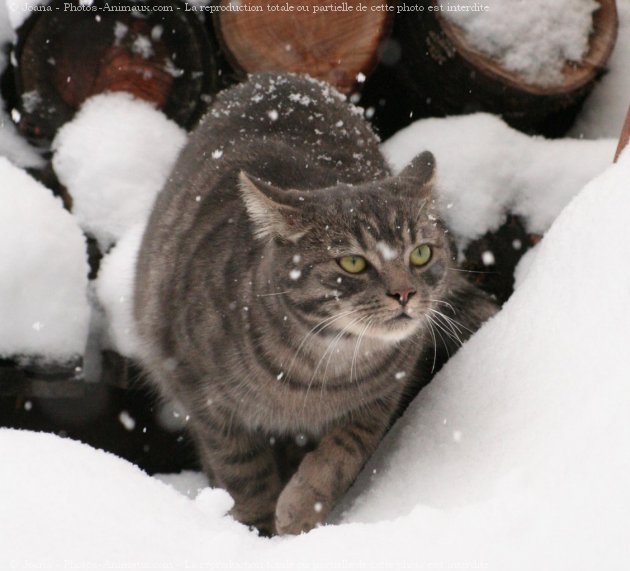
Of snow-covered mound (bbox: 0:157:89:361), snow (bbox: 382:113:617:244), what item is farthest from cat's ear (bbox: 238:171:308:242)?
snow (bbox: 382:113:617:244)

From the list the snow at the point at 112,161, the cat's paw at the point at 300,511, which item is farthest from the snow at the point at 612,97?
the cat's paw at the point at 300,511

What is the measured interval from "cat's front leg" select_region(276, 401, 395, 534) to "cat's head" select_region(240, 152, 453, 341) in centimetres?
43

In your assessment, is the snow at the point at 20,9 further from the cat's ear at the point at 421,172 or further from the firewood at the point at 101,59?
the cat's ear at the point at 421,172

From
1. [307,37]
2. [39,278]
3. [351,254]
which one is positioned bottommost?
[39,278]

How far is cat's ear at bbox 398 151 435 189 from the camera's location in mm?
2416

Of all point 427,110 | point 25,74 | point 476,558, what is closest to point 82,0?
point 25,74

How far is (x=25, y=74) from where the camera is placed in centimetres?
345

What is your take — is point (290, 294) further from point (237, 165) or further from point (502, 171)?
point (502, 171)

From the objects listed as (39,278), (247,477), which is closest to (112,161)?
(39,278)

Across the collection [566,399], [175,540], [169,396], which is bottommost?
[169,396]

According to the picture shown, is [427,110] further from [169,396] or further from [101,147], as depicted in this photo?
[169,396]

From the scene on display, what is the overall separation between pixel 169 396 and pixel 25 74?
1429mm

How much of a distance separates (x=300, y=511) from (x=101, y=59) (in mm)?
2046

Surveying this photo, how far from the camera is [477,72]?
3420 mm
